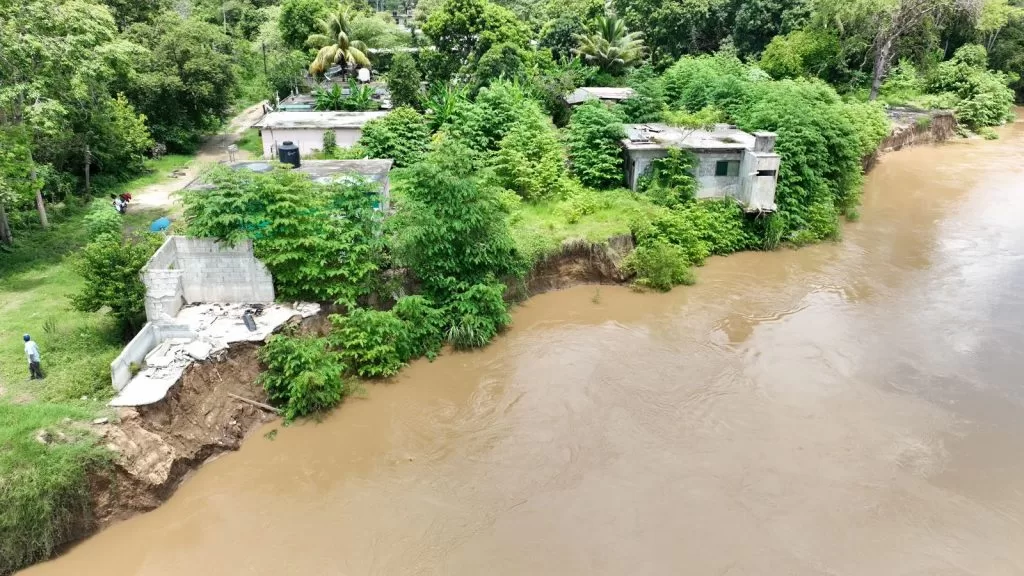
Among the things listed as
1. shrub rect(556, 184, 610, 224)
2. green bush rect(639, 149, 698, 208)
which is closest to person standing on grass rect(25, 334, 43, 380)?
shrub rect(556, 184, 610, 224)

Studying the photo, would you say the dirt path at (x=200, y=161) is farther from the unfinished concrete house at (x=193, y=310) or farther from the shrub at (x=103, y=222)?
the unfinished concrete house at (x=193, y=310)

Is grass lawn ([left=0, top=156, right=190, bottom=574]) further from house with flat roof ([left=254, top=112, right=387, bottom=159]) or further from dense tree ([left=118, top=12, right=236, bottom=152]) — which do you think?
dense tree ([left=118, top=12, right=236, bottom=152])

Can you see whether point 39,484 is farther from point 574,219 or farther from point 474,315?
point 574,219

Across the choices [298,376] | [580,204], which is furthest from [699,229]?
[298,376]

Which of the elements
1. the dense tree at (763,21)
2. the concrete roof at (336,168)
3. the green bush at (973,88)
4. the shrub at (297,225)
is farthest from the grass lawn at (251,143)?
the green bush at (973,88)

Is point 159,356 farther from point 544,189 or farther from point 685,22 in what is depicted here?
point 685,22

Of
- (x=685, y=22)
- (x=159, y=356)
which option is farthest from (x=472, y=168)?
(x=685, y=22)
